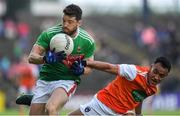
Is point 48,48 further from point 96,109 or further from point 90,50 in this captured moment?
point 96,109

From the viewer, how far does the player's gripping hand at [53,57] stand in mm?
12695

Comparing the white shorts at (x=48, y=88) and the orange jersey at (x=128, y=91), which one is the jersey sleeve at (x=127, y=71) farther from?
the white shorts at (x=48, y=88)

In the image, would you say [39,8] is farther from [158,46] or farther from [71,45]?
[71,45]

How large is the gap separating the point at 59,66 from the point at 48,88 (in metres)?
0.42

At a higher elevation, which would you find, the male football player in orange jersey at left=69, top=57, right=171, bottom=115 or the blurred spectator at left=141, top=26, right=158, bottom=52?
the male football player in orange jersey at left=69, top=57, right=171, bottom=115

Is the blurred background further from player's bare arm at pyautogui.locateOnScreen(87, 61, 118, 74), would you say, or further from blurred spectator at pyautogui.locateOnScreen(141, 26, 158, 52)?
player's bare arm at pyautogui.locateOnScreen(87, 61, 118, 74)

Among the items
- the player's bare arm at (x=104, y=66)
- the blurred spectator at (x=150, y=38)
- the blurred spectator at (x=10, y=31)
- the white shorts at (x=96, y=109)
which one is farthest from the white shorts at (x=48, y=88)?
the blurred spectator at (x=10, y=31)

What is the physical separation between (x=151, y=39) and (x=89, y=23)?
A: 628 cm

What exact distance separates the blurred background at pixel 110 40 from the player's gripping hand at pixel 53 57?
12470mm

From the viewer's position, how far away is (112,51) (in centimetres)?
3281

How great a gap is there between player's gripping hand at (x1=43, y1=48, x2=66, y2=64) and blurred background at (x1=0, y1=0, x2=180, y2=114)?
12470 mm

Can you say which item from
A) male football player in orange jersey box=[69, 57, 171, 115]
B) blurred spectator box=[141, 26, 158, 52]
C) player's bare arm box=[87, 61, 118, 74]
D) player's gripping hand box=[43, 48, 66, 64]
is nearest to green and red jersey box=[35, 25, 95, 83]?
player's gripping hand box=[43, 48, 66, 64]

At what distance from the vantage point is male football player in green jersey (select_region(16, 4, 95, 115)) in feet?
42.3

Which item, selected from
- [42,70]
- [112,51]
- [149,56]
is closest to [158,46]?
[149,56]
